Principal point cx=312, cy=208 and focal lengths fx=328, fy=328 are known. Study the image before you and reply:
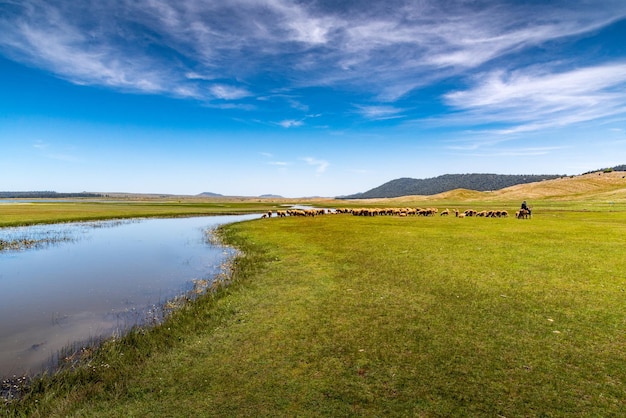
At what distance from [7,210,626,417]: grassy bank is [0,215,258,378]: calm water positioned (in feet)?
6.42

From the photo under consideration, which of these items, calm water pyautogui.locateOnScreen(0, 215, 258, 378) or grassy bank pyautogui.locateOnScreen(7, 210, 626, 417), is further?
calm water pyautogui.locateOnScreen(0, 215, 258, 378)

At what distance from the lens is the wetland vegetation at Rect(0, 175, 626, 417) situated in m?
6.38

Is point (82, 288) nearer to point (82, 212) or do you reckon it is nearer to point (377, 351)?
point (377, 351)

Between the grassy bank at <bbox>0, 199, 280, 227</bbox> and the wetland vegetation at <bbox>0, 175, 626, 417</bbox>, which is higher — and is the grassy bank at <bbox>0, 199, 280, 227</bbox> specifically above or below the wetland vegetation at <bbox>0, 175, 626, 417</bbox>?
above

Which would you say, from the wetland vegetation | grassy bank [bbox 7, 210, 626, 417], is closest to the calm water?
the wetland vegetation

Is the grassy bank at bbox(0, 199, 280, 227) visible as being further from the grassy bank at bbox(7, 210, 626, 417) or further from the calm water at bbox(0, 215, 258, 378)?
the grassy bank at bbox(7, 210, 626, 417)

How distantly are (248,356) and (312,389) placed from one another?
223 centimetres

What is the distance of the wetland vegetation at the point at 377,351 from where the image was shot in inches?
251

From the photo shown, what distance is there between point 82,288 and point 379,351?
14.2 m

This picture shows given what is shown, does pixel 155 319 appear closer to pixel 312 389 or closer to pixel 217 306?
pixel 217 306

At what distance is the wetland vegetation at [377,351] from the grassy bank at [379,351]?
4cm

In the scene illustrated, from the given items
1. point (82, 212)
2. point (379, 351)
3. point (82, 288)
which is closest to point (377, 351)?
point (379, 351)

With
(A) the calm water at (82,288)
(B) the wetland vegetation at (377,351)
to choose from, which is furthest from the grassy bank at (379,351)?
(A) the calm water at (82,288)

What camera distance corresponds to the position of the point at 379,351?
27.3 ft
